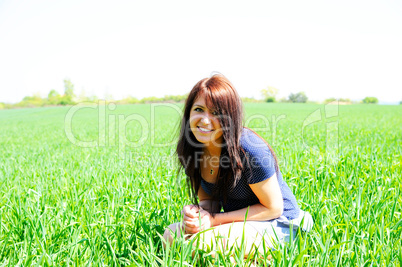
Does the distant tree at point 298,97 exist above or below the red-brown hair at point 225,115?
above

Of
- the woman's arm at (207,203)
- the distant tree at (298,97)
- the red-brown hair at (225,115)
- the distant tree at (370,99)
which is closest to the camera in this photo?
the red-brown hair at (225,115)

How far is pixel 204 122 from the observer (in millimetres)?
1644

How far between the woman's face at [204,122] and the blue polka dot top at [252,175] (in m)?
0.15

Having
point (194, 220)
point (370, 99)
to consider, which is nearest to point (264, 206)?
point (194, 220)

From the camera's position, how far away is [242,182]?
176 cm

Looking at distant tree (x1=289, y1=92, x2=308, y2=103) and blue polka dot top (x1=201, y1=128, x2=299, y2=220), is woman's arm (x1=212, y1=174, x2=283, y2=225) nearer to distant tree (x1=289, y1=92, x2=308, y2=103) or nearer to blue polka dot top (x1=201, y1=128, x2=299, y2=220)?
blue polka dot top (x1=201, y1=128, x2=299, y2=220)

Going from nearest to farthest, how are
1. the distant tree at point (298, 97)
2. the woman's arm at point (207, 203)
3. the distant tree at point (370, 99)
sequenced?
the woman's arm at point (207, 203) → the distant tree at point (298, 97) → the distant tree at point (370, 99)

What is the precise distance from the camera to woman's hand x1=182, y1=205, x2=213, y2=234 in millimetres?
1592

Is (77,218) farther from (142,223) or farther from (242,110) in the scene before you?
(242,110)

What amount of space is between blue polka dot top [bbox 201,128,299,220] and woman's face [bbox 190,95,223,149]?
15cm

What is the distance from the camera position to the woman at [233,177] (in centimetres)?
160

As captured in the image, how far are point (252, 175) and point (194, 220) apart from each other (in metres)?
0.37

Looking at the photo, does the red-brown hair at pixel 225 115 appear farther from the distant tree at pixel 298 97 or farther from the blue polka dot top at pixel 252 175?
the distant tree at pixel 298 97

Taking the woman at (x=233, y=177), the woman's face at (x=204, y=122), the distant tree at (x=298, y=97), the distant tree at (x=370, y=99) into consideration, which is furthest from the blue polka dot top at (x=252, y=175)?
the distant tree at (x=370, y=99)
